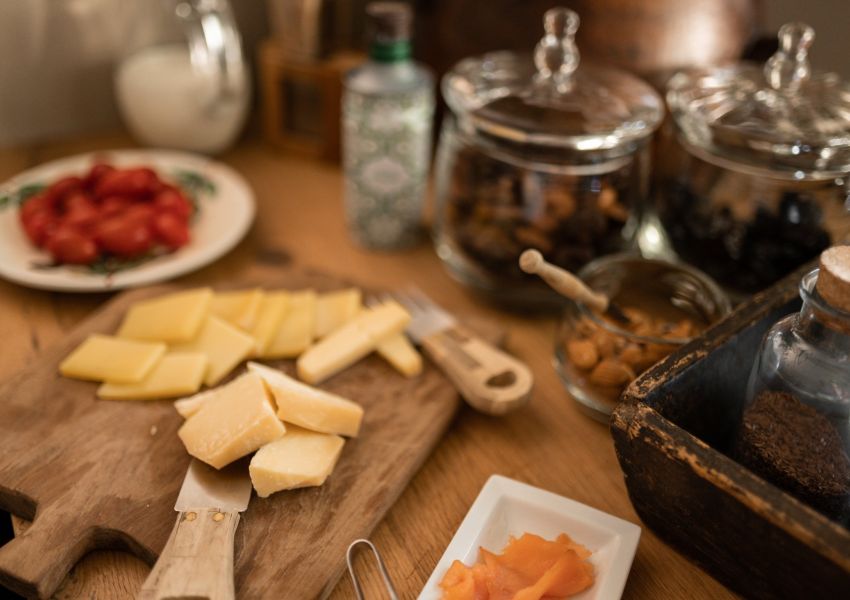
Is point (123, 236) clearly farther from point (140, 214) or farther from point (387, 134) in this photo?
point (387, 134)

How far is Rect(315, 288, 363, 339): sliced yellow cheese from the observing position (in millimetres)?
1074

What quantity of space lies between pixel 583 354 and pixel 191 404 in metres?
0.47

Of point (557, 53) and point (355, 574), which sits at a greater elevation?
point (557, 53)

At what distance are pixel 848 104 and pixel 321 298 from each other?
77 centimetres

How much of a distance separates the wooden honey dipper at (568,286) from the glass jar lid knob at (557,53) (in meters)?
0.30

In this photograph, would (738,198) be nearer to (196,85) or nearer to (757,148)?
(757,148)

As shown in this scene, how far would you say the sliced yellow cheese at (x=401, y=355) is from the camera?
101 cm

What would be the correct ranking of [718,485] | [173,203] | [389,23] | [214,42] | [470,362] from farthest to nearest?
[214,42], [173,203], [389,23], [470,362], [718,485]

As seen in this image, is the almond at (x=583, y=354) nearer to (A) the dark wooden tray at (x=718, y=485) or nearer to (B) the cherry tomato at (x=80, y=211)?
(A) the dark wooden tray at (x=718, y=485)

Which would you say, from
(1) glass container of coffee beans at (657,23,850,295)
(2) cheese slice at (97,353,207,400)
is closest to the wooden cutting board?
(2) cheese slice at (97,353,207,400)

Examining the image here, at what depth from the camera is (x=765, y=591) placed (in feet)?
2.22

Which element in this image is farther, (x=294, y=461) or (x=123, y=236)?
(x=123, y=236)

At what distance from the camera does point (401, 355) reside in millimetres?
1020

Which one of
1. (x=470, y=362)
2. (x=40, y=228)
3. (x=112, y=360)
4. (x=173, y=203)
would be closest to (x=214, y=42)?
(x=173, y=203)
